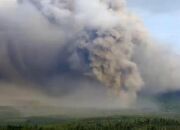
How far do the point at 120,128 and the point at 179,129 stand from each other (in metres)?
18.1

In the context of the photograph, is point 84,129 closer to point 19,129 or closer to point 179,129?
point 19,129

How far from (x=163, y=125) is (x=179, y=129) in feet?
48.6

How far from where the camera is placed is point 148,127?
123375 mm

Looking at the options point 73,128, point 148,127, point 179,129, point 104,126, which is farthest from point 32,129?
point 179,129

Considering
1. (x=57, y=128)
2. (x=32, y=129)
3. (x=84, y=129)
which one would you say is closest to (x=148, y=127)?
(x=84, y=129)

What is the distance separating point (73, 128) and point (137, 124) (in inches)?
1063

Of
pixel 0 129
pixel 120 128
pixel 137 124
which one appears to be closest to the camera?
pixel 0 129

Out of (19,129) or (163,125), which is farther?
(163,125)

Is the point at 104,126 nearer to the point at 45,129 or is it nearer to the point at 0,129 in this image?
the point at 45,129

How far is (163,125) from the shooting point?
134125mm

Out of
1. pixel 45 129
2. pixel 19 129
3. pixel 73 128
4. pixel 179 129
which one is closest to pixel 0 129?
pixel 19 129

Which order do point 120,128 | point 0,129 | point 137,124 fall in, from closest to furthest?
1. point 0,129
2. point 120,128
3. point 137,124

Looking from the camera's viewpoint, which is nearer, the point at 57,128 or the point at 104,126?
the point at 57,128

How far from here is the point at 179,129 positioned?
120 m
